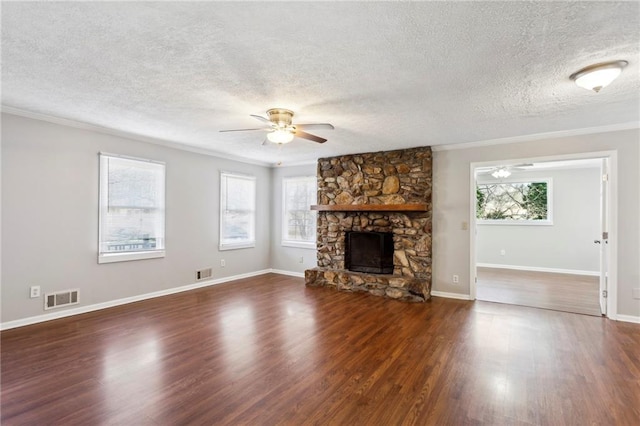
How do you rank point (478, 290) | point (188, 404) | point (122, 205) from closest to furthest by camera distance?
point (188, 404)
point (122, 205)
point (478, 290)

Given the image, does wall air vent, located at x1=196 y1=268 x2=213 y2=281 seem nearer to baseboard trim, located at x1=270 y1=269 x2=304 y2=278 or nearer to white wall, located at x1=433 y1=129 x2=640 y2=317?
baseboard trim, located at x1=270 y1=269 x2=304 y2=278

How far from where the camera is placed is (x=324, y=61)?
7.80 feet

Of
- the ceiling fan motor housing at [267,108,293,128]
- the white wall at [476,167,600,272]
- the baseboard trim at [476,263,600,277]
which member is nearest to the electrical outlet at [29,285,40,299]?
the ceiling fan motor housing at [267,108,293,128]

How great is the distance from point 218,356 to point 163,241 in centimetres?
288

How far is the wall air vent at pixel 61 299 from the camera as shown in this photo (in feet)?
12.6

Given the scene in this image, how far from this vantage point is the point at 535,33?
1996 millimetres

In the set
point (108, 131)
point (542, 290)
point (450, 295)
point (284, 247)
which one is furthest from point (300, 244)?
point (542, 290)

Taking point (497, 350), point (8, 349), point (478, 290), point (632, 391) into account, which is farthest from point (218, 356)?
point (478, 290)

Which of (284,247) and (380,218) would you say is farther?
(284,247)

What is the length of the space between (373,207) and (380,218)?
0.33m

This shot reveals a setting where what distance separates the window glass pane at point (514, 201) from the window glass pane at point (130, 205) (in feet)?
25.3

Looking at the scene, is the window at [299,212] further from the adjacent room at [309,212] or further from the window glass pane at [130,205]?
the window glass pane at [130,205]

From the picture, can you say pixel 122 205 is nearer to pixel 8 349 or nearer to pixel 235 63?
pixel 8 349

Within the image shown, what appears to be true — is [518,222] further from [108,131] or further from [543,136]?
[108,131]
